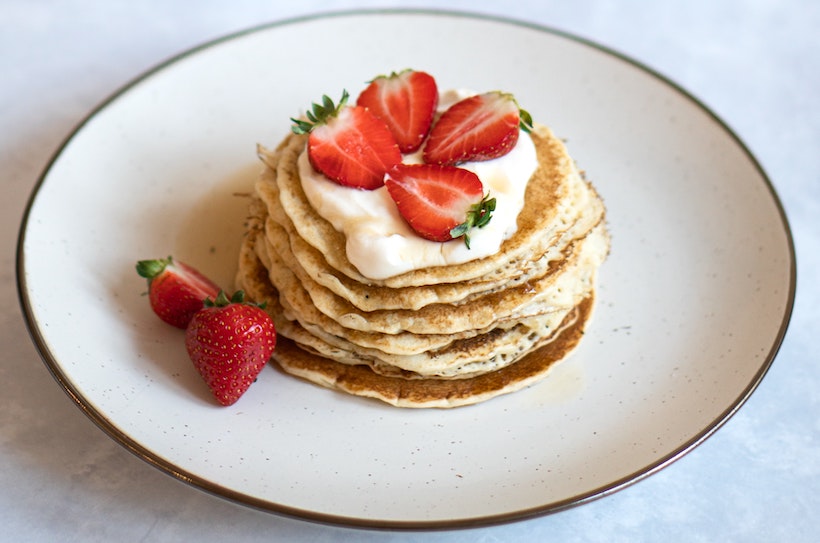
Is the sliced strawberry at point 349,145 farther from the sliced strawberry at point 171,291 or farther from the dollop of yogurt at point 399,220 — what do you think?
the sliced strawberry at point 171,291

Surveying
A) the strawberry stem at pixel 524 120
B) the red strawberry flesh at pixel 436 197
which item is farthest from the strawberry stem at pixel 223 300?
the strawberry stem at pixel 524 120

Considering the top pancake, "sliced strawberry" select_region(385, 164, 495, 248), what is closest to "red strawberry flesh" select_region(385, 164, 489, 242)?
"sliced strawberry" select_region(385, 164, 495, 248)

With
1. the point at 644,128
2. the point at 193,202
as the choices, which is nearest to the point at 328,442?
the point at 193,202

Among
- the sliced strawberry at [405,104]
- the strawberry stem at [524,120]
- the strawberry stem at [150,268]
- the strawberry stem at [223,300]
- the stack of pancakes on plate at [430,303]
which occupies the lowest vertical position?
the strawberry stem at [150,268]

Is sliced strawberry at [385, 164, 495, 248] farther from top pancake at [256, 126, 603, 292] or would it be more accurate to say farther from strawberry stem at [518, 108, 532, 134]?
strawberry stem at [518, 108, 532, 134]

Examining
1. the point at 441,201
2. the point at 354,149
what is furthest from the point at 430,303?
the point at 354,149

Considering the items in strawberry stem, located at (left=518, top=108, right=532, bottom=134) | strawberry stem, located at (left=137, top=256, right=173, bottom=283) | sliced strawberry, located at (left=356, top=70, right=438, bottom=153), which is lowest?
strawberry stem, located at (left=137, top=256, right=173, bottom=283)
